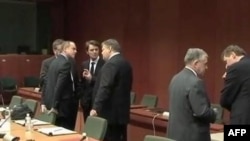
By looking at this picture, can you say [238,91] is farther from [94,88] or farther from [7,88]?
[7,88]

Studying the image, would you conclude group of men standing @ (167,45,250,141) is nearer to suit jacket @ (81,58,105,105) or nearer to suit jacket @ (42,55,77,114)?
suit jacket @ (42,55,77,114)

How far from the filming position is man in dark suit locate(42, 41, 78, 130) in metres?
5.62

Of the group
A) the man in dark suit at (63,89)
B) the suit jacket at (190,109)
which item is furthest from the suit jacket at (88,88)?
the suit jacket at (190,109)

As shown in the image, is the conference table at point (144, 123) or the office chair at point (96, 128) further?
the conference table at point (144, 123)

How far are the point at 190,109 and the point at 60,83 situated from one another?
2.21 m

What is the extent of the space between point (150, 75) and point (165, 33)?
3.32 ft

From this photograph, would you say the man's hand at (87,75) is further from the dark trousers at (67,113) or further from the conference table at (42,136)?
the conference table at (42,136)

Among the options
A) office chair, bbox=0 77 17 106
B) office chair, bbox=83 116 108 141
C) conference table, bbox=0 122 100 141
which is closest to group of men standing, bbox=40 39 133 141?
office chair, bbox=83 116 108 141

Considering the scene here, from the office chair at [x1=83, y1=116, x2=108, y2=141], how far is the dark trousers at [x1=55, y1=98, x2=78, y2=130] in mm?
1101

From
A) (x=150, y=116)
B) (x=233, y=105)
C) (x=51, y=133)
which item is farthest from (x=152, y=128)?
(x=51, y=133)

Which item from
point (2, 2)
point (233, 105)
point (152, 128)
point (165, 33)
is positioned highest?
point (2, 2)

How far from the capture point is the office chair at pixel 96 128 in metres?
4.38

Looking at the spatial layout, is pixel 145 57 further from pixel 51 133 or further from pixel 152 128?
pixel 51 133

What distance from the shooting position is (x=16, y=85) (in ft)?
37.0
